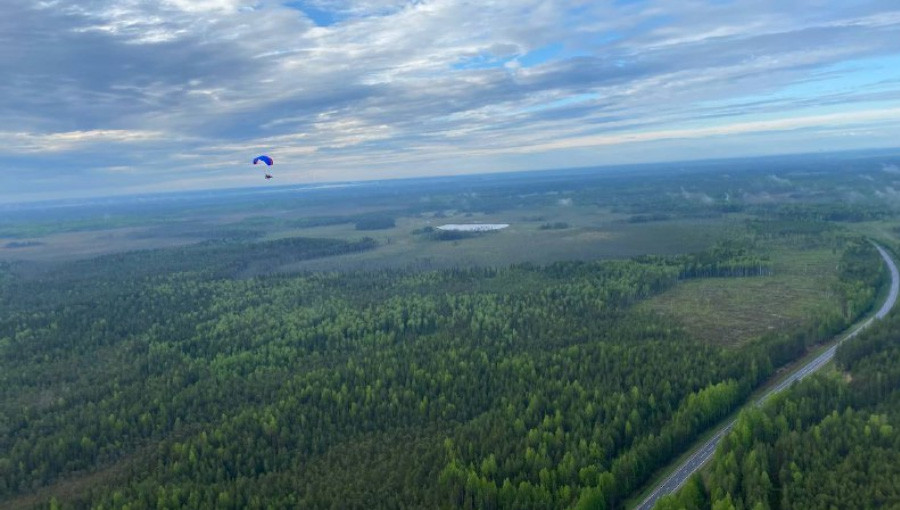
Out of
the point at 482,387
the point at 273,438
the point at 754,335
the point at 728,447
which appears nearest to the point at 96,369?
the point at 273,438

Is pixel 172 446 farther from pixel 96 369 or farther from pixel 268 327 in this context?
pixel 268 327

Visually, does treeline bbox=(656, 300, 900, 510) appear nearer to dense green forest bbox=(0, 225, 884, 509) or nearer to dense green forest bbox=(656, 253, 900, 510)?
dense green forest bbox=(656, 253, 900, 510)

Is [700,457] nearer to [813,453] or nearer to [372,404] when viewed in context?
[813,453]

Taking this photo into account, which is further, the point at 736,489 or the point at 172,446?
the point at 172,446

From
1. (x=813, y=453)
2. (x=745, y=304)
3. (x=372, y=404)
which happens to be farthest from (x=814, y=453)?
(x=745, y=304)

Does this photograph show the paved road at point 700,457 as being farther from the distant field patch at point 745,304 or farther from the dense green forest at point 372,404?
the distant field patch at point 745,304

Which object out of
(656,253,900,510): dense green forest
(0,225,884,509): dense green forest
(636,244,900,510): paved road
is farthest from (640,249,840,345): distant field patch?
(656,253,900,510): dense green forest

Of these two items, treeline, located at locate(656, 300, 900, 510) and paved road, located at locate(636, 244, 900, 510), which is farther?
paved road, located at locate(636, 244, 900, 510)
